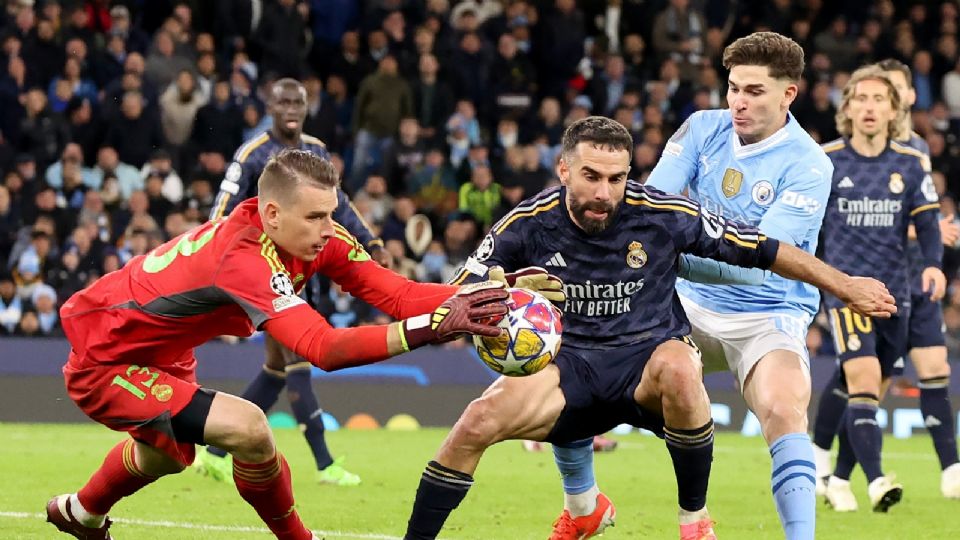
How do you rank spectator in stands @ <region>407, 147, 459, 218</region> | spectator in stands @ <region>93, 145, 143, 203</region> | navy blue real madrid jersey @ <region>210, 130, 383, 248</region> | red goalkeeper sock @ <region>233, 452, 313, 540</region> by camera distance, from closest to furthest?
red goalkeeper sock @ <region>233, 452, 313, 540</region> → navy blue real madrid jersey @ <region>210, 130, 383, 248</region> → spectator in stands @ <region>93, 145, 143, 203</region> → spectator in stands @ <region>407, 147, 459, 218</region>

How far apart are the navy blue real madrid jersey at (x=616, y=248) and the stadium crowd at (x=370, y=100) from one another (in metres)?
9.27

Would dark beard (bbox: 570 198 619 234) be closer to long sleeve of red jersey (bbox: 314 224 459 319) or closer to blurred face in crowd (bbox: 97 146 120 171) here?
long sleeve of red jersey (bbox: 314 224 459 319)

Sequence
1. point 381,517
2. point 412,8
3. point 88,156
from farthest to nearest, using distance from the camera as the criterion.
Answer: point 412,8 < point 88,156 < point 381,517

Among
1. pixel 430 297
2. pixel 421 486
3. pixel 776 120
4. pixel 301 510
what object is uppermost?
pixel 776 120

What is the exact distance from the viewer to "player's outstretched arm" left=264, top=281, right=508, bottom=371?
222 inches

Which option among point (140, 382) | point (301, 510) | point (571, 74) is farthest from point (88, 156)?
point (140, 382)

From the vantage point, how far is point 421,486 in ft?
20.3

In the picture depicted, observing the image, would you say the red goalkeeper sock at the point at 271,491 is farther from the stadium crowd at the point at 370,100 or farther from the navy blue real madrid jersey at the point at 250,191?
the stadium crowd at the point at 370,100

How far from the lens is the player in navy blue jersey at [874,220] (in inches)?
376

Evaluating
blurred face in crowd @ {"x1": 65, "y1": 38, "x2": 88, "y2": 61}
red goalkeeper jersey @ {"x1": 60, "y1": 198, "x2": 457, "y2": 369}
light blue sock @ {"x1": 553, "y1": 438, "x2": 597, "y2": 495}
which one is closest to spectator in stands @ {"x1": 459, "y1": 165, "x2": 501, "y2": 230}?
blurred face in crowd @ {"x1": 65, "y1": 38, "x2": 88, "y2": 61}

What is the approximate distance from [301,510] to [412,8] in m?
11.9

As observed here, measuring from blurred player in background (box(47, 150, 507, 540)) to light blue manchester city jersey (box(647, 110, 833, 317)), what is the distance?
1587mm

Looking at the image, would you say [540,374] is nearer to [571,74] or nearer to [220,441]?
[220,441]

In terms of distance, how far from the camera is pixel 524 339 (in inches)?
232
